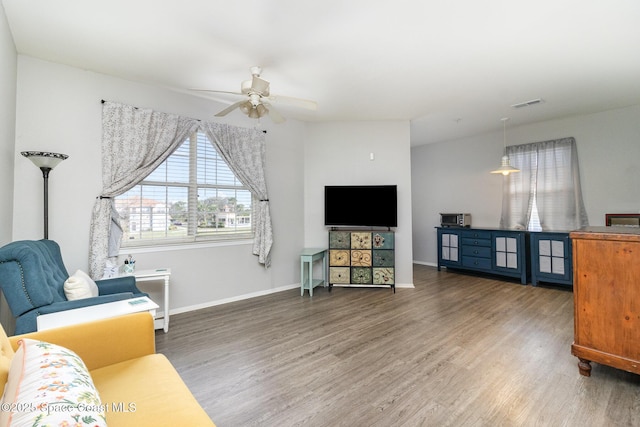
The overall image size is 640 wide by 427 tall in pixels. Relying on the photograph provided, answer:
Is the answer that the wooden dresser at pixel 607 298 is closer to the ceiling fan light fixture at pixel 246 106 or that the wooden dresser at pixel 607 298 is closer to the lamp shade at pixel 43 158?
the ceiling fan light fixture at pixel 246 106

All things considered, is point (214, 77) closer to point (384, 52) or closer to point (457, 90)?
point (384, 52)

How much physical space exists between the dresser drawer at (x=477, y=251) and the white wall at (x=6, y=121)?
6.39 m

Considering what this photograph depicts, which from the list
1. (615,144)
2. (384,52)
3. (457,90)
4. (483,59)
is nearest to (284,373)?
(384,52)

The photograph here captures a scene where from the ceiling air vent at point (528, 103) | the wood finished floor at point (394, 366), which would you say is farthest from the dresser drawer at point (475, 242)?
the ceiling air vent at point (528, 103)

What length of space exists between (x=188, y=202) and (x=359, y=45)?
2794mm

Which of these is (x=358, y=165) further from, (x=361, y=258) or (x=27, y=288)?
(x=27, y=288)

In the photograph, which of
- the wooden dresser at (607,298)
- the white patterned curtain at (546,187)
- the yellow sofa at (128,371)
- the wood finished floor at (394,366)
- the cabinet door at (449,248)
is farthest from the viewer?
the cabinet door at (449,248)

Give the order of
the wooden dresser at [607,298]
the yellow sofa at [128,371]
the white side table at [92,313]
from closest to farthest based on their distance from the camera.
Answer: the yellow sofa at [128,371] < the white side table at [92,313] < the wooden dresser at [607,298]

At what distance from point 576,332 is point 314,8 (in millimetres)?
3215

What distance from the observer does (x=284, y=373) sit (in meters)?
2.23

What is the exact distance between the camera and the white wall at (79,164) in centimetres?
276

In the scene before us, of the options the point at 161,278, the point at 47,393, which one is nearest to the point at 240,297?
the point at 161,278

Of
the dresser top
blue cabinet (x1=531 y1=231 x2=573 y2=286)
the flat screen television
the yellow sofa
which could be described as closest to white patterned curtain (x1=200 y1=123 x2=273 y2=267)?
the flat screen television

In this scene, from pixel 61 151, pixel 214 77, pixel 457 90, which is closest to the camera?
pixel 61 151
